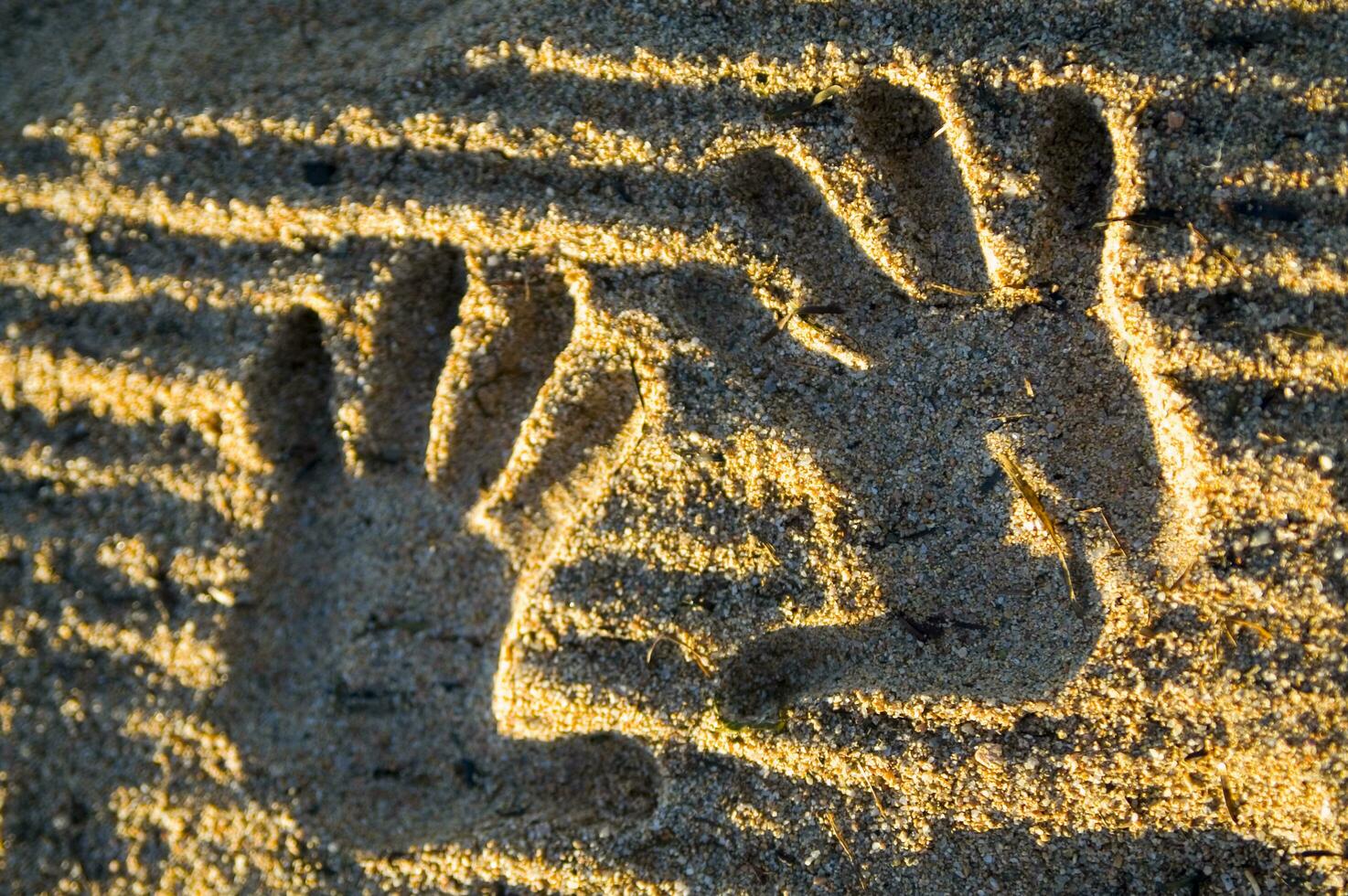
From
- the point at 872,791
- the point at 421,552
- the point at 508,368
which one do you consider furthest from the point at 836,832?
the point at 508,368

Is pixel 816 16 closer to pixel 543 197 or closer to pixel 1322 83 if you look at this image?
pixel 543 197

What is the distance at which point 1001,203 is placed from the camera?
2.29 m

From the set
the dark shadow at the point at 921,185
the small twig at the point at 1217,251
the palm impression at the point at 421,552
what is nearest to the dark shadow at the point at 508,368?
the palm impression at the point at 421,552

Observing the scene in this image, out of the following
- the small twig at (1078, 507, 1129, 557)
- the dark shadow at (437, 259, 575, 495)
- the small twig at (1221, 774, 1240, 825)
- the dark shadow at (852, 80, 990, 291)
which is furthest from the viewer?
the dark shadow at (437, 259, 575, 495)

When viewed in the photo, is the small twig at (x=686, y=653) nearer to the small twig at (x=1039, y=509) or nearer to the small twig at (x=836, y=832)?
the small twig at (x=836, y=832)

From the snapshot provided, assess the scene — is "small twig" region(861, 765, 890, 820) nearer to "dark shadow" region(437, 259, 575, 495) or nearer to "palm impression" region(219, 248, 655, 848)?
"palm impression" region(219, 248, 655, 848)

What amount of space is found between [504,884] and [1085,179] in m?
2.36

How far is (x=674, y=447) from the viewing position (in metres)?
2.42

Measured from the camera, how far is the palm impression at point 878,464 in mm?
2281

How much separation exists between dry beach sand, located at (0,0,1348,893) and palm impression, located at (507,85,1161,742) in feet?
0.04

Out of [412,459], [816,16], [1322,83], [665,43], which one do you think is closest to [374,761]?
[412,459]

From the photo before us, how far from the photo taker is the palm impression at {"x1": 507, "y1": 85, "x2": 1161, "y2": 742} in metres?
2.28

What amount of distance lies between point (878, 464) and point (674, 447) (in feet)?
1.74

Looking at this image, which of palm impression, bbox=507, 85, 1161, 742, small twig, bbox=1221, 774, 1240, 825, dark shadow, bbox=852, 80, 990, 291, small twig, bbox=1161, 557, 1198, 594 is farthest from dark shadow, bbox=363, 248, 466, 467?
small twig, bbox=1221, 774, 1240, 825
